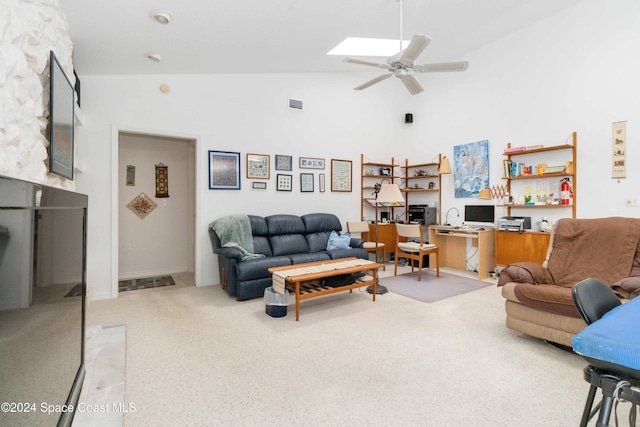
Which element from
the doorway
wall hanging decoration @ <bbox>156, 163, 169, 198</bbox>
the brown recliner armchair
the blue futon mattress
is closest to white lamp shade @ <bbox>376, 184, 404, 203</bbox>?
the brown recliner armchair

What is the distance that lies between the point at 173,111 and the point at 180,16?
1852mm

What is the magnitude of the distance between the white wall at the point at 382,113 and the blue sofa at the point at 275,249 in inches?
15.4

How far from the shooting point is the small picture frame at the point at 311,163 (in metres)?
5.37

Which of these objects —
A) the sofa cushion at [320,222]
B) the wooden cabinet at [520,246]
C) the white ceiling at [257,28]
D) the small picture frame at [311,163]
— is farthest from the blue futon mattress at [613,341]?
the small picture frame at [311,163]

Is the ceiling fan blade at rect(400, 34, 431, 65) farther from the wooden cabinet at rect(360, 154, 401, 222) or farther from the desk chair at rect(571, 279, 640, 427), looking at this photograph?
the wooden cabinet at rect(360, 154, 401, 222)

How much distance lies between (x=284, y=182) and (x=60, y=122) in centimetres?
332

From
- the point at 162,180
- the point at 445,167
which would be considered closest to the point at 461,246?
the point at 445,167

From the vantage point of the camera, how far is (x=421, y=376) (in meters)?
2.12

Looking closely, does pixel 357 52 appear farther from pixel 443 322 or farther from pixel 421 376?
pixel 421 376

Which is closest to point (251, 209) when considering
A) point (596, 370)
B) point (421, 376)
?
point (421, 376)

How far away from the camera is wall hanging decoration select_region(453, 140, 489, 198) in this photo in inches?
207

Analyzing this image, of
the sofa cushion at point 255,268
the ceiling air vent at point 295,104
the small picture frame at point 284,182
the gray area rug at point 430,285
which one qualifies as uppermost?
the ceiling air vent at point 295,104

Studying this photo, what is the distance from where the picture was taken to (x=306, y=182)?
5402 millimetres

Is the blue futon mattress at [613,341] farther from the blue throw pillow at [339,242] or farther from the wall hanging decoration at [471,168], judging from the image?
the wall hanging decoration at [471,168]
